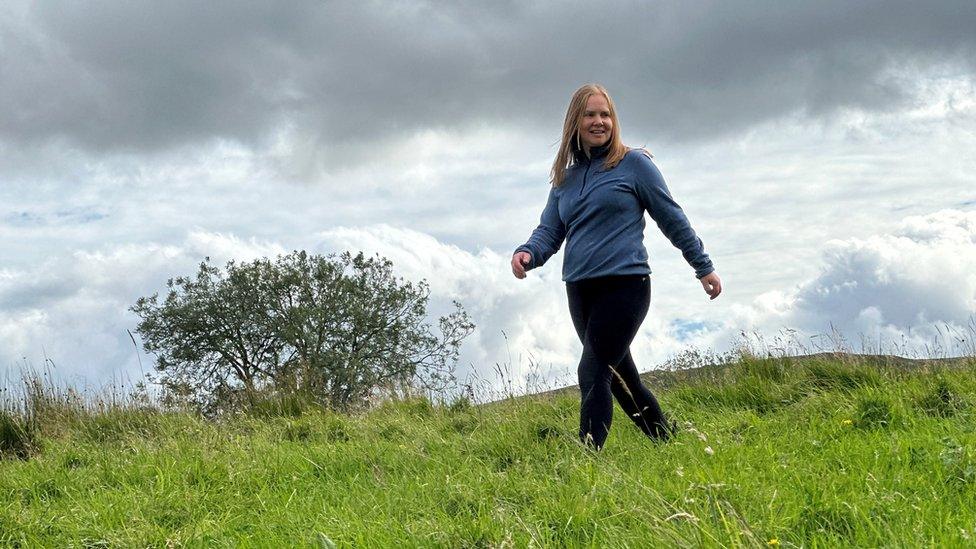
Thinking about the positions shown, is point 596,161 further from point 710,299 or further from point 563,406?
point 563,406

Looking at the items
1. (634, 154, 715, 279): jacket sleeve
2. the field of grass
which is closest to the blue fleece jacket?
(634, 154, 715, 279): jacket sleeve

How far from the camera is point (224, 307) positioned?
23094mm

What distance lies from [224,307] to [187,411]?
1484 centimetres

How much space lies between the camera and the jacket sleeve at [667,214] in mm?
4762

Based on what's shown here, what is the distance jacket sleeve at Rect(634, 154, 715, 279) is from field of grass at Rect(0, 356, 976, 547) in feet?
3.56

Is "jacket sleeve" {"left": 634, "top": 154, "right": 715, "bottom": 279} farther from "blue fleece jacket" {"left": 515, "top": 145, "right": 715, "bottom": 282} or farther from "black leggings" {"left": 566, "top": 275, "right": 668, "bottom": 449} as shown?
"black leggings" {"left": 566, "top": 275, "right": 668, "bottom": 449}

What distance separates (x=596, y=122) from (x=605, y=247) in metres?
0.83

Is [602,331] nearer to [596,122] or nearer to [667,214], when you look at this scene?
[667,214]

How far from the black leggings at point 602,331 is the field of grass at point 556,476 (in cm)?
26

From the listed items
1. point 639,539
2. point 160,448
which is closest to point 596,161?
point 639,539

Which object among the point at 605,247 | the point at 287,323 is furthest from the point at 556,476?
the point at 287,323

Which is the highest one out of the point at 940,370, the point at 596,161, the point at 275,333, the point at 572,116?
the point at 275,333

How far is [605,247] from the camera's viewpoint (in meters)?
4.60

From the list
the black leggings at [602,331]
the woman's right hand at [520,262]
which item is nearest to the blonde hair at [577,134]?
the woman's right hand at [520,262]
